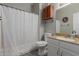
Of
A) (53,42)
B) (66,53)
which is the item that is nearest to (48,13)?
(53,42)

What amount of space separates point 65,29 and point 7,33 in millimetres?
1079

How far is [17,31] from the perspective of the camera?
2.11 metres

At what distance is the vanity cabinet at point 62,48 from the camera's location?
128 centimetres

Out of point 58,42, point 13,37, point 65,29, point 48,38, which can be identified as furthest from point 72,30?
point 13,37

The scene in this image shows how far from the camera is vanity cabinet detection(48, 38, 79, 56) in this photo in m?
1.28

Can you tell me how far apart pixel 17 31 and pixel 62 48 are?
1.07m

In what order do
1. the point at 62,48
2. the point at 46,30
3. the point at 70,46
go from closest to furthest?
the point at 70,46, the point at 62,48, the point at 46,30

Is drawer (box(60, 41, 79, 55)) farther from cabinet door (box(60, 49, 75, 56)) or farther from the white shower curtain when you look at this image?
the white shower curtain

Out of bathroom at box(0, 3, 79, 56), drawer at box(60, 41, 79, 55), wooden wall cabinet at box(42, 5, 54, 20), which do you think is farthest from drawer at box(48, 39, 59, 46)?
wooden wall cabinet at box(42, 5, 54, 20)

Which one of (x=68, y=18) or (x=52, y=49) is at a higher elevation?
(x=68, y=18)

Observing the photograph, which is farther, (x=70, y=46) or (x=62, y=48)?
(x=62, y=48)

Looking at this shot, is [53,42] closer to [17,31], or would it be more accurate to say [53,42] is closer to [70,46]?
[70,46]

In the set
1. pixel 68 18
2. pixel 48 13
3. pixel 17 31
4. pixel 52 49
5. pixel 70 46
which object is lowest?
pixel 52 49

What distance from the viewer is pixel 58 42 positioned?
1583 mm
